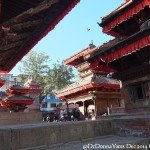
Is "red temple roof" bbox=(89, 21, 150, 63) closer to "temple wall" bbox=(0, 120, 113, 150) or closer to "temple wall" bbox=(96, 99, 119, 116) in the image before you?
"temple wall" bbox=(0, 120, 113, 150)

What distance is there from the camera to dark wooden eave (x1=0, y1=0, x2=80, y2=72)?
432 centimetres

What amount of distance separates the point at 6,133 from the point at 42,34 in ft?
8.26

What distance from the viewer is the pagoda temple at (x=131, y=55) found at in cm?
→ 687

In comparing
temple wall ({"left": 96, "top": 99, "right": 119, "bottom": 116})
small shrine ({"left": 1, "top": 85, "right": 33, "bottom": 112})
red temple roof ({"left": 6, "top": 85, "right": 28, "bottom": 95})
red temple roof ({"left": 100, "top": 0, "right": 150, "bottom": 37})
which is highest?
red temple roof ({"left": 100, "top": 0, "right": 150, "bottom": 37})

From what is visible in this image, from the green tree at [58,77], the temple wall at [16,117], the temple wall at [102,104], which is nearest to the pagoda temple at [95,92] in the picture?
the temple wall at [102,104]

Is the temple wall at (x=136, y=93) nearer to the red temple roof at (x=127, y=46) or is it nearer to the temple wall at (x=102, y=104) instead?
the red temple roof at (x=127, y=46)

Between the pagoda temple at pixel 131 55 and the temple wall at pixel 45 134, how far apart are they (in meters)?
2.26

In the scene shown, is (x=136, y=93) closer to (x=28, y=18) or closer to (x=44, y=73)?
(x=28, y=18)

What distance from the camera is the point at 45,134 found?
4582mm

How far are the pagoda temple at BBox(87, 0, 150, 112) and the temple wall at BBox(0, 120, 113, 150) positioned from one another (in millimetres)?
2263

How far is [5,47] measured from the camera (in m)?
5.54

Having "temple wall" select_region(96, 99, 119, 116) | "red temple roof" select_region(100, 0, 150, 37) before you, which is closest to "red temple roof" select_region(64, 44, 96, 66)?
"temple wall" select_region(96, 99, 119, 116)

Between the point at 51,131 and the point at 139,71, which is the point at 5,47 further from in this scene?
the point at 139,71

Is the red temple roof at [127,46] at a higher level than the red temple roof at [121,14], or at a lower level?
lower
